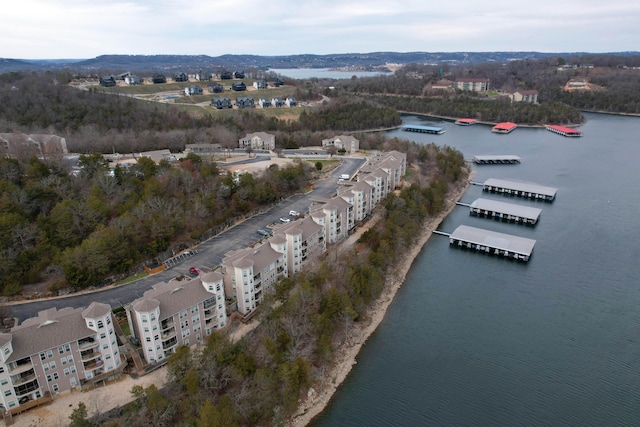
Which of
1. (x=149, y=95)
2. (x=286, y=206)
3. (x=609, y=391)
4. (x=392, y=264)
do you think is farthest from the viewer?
(x=149, y=95)

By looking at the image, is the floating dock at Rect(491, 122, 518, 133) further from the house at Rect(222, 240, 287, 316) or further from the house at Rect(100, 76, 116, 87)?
the house at Rect(100, 76, 116, 87)

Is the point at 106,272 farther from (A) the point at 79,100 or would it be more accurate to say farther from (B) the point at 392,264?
(A) the point at 79,100

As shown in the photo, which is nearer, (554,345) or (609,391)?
(609,391)

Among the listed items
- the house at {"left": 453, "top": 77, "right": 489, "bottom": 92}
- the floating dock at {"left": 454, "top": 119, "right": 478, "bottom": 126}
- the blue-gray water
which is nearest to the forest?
the blue-gray water

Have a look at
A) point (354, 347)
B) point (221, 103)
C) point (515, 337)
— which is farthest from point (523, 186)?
point (221, 103)

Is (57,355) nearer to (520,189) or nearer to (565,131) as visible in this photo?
(520,189)

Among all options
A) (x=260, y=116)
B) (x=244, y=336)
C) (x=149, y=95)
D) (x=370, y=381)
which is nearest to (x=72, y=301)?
(x=244, y=336)

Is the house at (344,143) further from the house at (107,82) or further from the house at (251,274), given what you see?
the house at (107,82)
